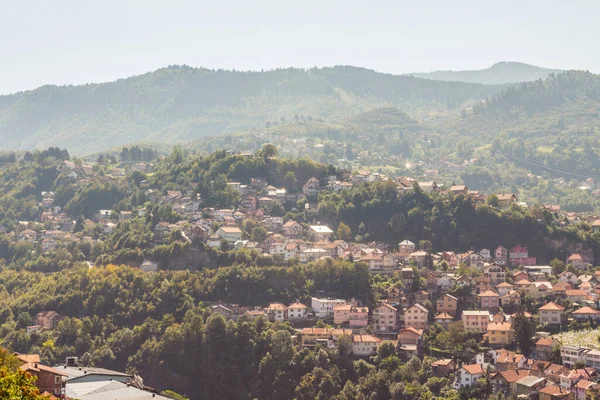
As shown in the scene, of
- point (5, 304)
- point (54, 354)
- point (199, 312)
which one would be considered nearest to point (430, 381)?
point (199, 312)

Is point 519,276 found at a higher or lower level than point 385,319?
higher

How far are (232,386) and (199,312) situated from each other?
7215 mm

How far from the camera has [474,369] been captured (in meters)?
52.4

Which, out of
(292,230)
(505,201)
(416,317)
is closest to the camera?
(416,317)

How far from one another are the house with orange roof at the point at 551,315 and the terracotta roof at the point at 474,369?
8.18 meters

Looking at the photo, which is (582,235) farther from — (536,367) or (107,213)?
(107,213)

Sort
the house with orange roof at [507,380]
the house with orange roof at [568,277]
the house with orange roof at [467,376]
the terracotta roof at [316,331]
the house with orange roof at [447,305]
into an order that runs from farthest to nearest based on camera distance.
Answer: the house with orange roof at [568,277]
the house with orange roof at [447,305]
the terracotta roof at [316,331]
the house with orange roof at [467,376]
the house with orange roof at [507,380]

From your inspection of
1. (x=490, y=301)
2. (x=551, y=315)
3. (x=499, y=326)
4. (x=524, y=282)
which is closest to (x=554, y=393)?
(x=499, y=326)

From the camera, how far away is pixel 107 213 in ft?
309

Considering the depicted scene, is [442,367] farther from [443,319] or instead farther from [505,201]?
[505,201]

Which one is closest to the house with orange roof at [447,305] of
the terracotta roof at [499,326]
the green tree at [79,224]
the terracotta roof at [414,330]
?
the terracotta roof at [414,330]

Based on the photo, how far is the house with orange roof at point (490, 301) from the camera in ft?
205

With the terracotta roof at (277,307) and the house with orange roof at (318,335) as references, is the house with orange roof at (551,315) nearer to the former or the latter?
the house with orange roof at (318,335)

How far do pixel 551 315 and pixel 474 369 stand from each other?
363 inches
